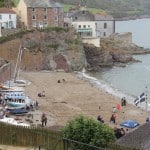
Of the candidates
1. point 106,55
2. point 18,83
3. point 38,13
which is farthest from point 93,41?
point 18,83

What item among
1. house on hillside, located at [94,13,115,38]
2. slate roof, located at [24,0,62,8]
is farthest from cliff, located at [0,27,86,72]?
house on hillside, located at [94,13,115,38]

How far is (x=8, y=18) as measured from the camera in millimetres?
74438

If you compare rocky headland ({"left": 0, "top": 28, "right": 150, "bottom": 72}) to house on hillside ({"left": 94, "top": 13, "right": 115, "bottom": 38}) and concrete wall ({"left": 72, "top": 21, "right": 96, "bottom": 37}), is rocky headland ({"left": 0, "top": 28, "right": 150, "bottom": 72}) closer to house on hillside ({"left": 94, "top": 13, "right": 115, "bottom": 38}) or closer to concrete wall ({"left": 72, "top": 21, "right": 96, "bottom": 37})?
concrete wall ({"left": 72, "top": 21, "right": 96, "bottom": 37})

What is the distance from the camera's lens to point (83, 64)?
72.2 metres

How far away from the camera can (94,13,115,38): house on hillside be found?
93.9 m

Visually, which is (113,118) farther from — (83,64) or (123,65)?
(123,65)

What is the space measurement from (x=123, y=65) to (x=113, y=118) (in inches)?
1669

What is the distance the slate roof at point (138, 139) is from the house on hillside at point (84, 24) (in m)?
54.0

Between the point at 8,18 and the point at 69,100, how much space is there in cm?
3167

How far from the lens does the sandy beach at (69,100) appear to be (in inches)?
1531

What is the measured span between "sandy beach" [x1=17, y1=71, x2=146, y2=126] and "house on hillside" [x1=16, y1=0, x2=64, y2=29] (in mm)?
15055

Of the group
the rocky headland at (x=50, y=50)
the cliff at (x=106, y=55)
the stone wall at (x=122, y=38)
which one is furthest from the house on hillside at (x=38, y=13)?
the stone wall at (x=122, y=38)

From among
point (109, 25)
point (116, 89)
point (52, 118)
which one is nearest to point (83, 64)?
point (116, 89)

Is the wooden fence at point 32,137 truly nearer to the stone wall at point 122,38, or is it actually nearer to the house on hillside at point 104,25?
the house on hillside at point 104,25
